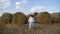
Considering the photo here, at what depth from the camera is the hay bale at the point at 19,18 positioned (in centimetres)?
1454

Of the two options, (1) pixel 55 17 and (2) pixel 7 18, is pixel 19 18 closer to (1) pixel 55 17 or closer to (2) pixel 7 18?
(2) pixel 7 18

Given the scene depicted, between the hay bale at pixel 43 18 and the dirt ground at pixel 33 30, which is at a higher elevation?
the hay bale at pixel 43 18

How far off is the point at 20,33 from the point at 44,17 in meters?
5.49

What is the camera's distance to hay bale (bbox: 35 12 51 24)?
14.0 meters

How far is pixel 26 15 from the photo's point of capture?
47.4ft

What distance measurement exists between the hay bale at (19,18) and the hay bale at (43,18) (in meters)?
0.94

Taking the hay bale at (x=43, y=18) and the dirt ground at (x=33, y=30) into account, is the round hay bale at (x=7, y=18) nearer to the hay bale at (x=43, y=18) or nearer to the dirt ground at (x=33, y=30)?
the hay bale at (x=43, y=18)

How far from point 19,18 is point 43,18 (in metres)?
1.77

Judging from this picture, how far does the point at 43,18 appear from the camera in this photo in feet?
46.9

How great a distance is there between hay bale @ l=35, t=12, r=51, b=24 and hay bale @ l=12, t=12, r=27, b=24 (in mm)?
939

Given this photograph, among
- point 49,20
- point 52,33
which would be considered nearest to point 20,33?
point 52,33

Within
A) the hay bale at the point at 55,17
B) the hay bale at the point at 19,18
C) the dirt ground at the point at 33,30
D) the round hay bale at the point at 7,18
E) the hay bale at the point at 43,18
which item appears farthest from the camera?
the round hay bale at the point at 7,18

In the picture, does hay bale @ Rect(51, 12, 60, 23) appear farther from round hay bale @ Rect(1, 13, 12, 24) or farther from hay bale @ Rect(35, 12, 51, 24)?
round hay bale @ Rect(1, 13, 12, 24)

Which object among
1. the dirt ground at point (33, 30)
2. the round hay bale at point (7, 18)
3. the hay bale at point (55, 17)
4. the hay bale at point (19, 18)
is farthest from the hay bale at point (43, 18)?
the dirt ground at point (33, 30)
